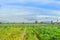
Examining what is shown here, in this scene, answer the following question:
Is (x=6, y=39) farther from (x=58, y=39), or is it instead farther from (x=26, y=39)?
(x=58, y=39)

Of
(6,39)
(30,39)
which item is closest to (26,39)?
(30,39)

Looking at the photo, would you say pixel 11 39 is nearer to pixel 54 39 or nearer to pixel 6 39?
pixel 6 39

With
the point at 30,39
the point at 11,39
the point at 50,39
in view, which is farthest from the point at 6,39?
the point at 50,39

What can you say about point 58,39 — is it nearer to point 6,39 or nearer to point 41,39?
point 41,39

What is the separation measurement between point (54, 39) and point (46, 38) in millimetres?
2020

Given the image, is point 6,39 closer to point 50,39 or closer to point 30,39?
point 30,39

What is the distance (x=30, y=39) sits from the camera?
43812 mm

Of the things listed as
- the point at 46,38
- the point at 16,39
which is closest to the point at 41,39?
the point at 46,38

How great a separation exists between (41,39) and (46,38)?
0.86 m

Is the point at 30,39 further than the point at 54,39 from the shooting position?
Yes

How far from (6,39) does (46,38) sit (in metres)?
6.66

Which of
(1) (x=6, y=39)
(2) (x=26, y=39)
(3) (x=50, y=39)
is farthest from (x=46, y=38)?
(1) (x=6, y=39)

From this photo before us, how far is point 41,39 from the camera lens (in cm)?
4234

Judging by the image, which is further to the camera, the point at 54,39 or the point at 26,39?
the point at 26,39
